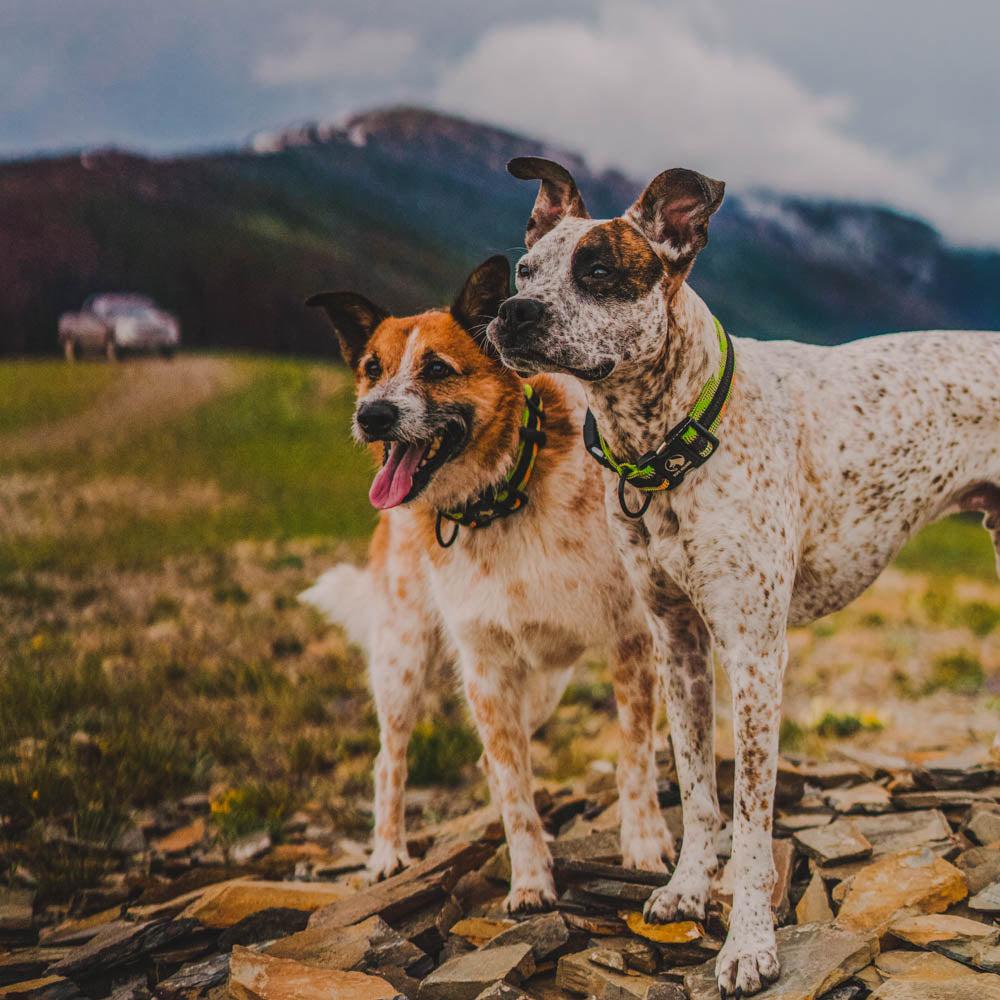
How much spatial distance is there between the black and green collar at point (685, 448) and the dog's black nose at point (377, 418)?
961mm

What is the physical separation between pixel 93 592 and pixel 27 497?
1442mm

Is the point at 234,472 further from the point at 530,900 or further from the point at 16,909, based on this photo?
the point at 530,900

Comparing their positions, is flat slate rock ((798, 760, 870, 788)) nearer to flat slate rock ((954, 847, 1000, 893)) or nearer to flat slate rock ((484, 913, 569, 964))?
flat slate rock ((954, 847, 1000, 893))

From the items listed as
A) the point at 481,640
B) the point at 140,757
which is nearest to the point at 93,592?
the point at 140,757

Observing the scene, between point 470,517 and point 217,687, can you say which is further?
point 217,687

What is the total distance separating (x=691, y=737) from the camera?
3496 mm

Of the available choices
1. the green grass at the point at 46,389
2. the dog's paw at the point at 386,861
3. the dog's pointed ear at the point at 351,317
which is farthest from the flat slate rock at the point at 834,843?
the green grass at the point at 46,389

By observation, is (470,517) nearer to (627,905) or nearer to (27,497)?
(627,905)

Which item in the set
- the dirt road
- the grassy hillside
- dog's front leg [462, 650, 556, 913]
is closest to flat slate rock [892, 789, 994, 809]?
the grassy hillside

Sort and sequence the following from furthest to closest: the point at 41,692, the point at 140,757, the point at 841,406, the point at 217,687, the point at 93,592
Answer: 1. the point at 93,592
2. the point at 217,687
3. the point at 41,692
4. the point at 140,757
5. the point at 841,406

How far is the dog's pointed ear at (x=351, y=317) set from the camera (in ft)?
13.8

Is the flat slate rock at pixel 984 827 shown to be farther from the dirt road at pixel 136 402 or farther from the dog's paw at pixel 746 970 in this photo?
the dirt road at pixel 136 402

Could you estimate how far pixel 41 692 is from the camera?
20.0 feet

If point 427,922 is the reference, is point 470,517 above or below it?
above
